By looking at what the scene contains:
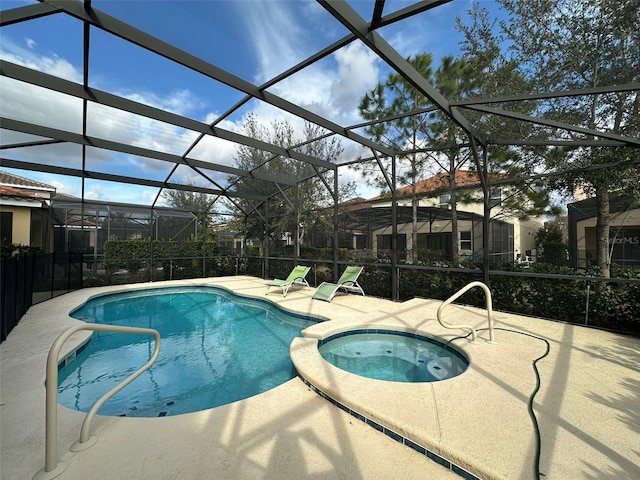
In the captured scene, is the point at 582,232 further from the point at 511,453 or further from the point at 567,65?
the point at 511,453

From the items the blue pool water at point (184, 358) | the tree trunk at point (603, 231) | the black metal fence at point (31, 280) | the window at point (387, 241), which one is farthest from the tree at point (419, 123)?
the black metal fence at point (31, 280)

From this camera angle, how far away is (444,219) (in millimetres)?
10188

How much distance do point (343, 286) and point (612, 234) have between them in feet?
40.9

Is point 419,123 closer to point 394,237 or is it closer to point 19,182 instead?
point 394,237

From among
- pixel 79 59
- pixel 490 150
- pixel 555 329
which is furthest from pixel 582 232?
pixel 79 59

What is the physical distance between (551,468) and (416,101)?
877cm

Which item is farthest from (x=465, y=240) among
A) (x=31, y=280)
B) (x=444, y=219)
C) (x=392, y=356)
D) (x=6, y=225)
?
(x=6, y=225)

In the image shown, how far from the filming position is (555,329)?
15.3 ft

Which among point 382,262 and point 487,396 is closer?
point 487,396

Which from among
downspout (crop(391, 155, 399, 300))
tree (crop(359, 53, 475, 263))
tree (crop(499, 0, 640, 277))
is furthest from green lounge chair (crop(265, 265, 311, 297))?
tree (crop(499, 0, 640, 277))

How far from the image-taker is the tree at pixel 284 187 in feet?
37.8

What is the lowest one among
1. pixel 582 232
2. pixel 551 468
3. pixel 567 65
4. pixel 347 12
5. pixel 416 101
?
pixel 551 468

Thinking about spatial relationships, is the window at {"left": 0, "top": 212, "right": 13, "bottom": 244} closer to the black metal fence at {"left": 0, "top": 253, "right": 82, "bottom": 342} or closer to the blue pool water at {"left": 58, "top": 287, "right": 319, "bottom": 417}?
the black metal fence at {"left": 0, "top": 253, "right": 82, "bottom": 342}

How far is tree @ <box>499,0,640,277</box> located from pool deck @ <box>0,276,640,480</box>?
3.02 meters
